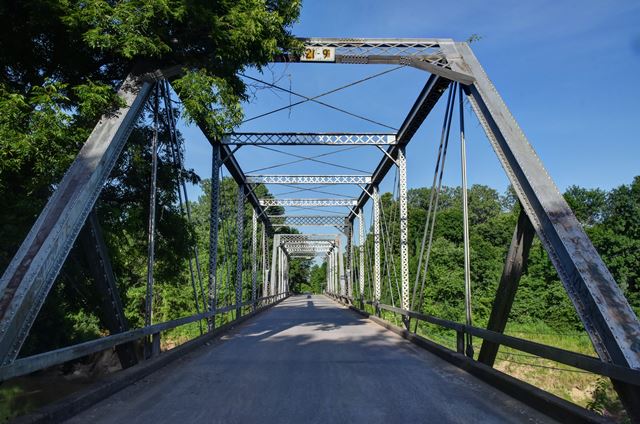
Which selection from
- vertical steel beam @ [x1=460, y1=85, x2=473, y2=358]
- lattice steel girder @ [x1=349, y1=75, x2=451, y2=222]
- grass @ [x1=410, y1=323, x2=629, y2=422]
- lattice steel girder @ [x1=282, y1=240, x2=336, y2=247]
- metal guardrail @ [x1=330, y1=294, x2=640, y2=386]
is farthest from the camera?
lattice steel girder @ [x1=282, y1=240, x2=336, y2=247]

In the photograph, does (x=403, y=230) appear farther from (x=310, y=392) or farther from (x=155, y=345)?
(x=310, y=392)

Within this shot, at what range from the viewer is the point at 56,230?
505 cm

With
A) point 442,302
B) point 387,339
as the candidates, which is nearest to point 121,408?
point 387,339

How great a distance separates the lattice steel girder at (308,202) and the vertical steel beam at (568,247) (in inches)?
818

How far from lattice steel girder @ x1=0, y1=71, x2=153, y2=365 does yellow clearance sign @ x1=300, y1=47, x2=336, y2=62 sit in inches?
135

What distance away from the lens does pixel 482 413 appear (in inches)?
183

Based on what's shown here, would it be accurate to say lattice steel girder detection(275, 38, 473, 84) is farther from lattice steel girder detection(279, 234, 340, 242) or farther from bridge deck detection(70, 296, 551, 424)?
lattice steel girder detection(279, 234, 340, 242)

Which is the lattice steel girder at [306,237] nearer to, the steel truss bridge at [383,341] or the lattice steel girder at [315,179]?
the lattice steel girder at [315,179]

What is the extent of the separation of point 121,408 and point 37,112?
3.94 meters

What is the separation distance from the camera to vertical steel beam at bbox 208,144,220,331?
13.4 meters

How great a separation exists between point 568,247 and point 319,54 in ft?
20.1

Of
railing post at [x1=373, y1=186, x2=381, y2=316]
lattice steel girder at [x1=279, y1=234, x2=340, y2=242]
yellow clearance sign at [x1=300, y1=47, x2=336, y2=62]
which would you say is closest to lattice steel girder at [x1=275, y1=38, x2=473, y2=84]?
yellow clearance sign at [x1=300, y1=47, x2=336, y2=62]

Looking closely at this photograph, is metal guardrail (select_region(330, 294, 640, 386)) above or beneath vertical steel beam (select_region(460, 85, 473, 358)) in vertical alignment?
beneath

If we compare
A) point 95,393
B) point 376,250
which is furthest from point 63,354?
point 376,250
